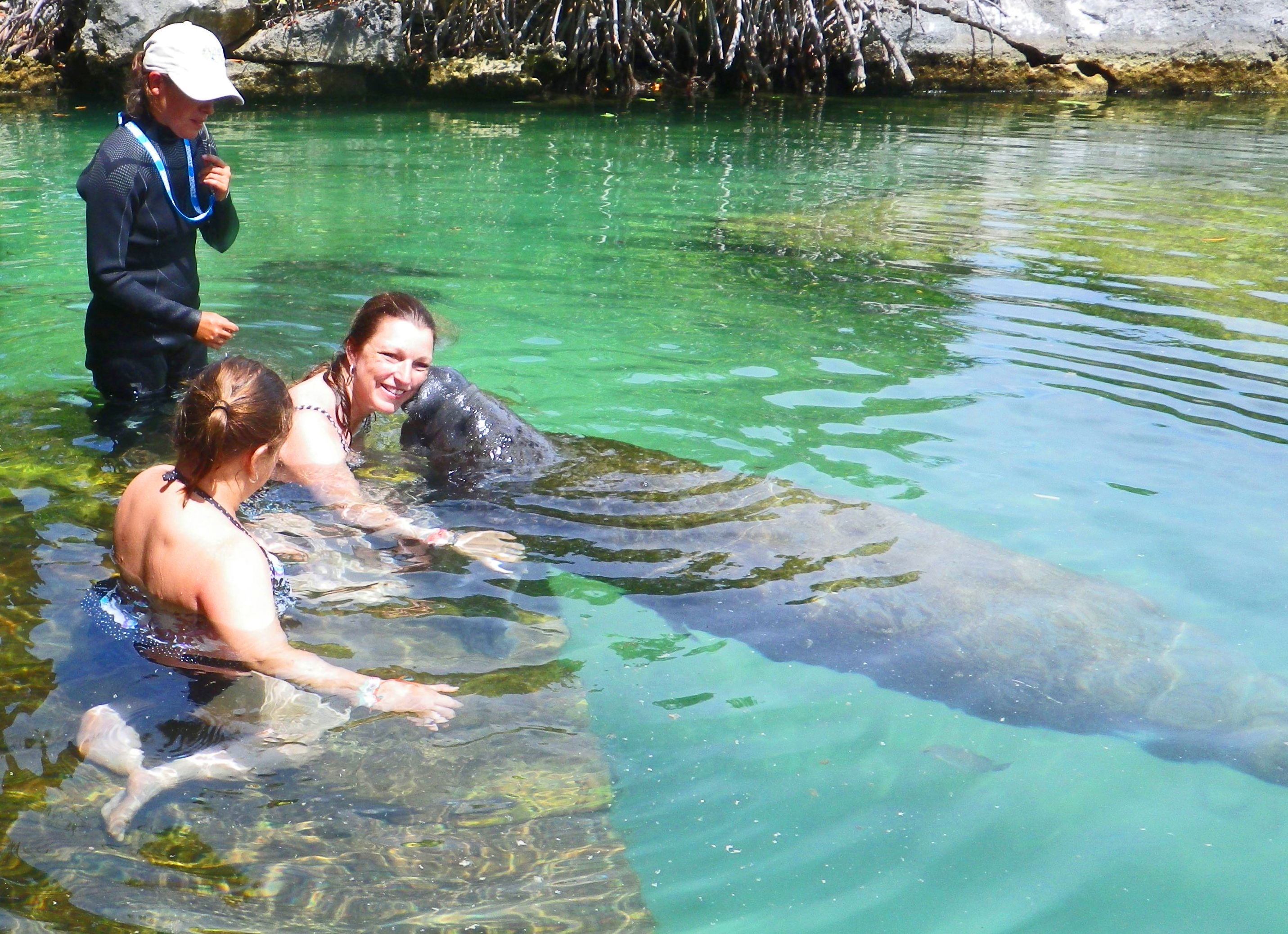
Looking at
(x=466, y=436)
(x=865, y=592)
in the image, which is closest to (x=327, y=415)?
(x=466, y=436)

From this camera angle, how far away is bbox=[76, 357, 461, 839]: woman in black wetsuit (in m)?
3.23

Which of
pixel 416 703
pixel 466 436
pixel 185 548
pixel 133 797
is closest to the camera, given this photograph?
pixel 133 797

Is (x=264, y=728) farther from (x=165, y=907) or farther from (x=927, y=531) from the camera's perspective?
(x=927, y=531)

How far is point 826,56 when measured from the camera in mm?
19531

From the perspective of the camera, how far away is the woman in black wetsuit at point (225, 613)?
323 cm

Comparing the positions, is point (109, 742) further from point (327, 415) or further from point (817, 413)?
point (817, 413)

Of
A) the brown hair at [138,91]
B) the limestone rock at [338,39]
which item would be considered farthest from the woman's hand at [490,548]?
the limestone rock at [338,39]

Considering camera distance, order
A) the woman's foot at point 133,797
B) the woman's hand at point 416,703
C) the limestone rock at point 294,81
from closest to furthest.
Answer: the woman's foot at point 133,797
the woman's hand at point 416,703
the limestone rock at point 294,81

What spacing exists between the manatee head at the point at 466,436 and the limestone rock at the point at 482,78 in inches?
592

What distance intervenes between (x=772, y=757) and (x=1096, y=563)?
1.95m

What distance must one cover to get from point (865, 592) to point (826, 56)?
676 inches

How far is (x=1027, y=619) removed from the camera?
412 cm

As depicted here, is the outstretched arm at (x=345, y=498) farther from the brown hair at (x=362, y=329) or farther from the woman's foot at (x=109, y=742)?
the woman's foot at (x=109, y=742)

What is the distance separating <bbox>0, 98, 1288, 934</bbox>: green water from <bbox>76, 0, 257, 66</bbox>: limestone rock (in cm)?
349
